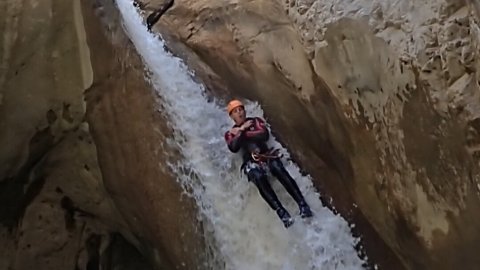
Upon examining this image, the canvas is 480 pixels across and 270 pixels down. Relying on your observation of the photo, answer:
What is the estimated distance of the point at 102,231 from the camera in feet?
22.3

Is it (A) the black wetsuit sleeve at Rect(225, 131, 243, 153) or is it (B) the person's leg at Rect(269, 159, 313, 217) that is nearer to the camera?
(B) the person's leg at Rect(269, 159, 313, 217)

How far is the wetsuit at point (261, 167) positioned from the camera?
5.02 m

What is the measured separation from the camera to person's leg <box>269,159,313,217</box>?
500 cm

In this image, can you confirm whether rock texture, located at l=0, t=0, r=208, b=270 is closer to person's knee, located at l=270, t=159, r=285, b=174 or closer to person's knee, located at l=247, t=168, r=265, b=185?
person's knee, located at l=247, t=168, r=265, b=185

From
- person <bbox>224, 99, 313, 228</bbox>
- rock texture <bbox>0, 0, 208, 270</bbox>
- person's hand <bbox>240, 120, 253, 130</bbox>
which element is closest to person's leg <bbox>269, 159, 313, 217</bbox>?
person <bbox>224, 99, 313, 228</bbox>

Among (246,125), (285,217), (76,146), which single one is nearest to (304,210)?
(285,217)

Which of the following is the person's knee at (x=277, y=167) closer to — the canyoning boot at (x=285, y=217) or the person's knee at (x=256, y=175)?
the person's knee at (x=256, y=175)

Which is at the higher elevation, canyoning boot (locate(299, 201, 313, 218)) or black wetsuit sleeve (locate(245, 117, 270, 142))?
black wetsuit sleeve (locate(245, 117, 270, 142))

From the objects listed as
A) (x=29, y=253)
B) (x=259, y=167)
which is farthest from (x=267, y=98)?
(x=29, y=253)

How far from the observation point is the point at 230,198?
17.9ft

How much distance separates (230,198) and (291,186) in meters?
0.62

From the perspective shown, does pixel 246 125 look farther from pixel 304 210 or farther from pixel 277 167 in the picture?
pixel 304 210

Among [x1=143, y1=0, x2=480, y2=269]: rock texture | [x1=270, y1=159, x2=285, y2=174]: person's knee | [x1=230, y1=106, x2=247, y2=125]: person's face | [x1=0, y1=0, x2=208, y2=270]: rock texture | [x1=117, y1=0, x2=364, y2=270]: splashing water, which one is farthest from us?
[x1=0, y1=0, x2=208, y2=270]: rock texture

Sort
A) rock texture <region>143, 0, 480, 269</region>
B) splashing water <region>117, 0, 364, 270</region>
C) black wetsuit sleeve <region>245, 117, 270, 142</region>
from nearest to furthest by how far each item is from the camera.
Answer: rock texture <region>143, 0, 480, 269</region> < splashing water <region>117, 0, 364, 270</region> < black wetsuit sleeve <region>245, 117, 270, 142</region>
